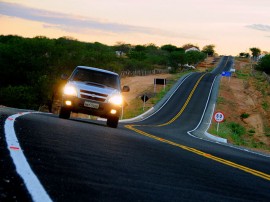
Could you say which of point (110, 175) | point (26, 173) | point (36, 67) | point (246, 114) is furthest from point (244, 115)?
point (26, 173)

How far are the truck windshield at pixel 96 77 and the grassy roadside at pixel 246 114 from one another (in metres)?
26.1

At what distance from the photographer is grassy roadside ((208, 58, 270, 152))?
49.3m

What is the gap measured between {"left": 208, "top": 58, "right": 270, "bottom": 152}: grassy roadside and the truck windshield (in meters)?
26.1

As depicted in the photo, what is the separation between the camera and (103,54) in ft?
280

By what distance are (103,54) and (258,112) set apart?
3039cm

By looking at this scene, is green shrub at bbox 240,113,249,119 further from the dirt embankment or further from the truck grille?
the truck grille

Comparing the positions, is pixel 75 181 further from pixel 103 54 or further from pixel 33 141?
pixel 103 54

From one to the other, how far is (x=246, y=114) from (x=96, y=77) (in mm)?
50743

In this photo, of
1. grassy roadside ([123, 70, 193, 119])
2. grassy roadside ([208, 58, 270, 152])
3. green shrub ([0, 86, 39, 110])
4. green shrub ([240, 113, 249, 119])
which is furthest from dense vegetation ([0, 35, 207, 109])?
green shrub ([240, 113, 249, 119])

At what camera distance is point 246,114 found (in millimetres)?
65312

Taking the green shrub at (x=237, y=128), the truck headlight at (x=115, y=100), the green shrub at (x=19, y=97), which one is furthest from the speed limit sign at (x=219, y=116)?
the green shrub at (x=19, y=97)

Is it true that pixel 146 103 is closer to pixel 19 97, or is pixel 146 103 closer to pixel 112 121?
pixel 19 97

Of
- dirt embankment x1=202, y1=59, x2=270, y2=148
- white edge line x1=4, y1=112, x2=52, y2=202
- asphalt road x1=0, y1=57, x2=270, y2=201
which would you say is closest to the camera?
white edge line x1=4, y1=112, x2=52, y2=202

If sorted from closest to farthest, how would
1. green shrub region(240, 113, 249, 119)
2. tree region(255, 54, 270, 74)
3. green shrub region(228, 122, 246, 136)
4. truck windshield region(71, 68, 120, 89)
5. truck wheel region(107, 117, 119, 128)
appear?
1. truck wheel region(107, 117, 119, 128)
2. truck windshield region(71, 68, 120, 89)
3. green shrub region(228, 122, 246, 136)
4. green shrub region(240, 113, 249, 119)
5. tree region(255, 54, 270, 74)
